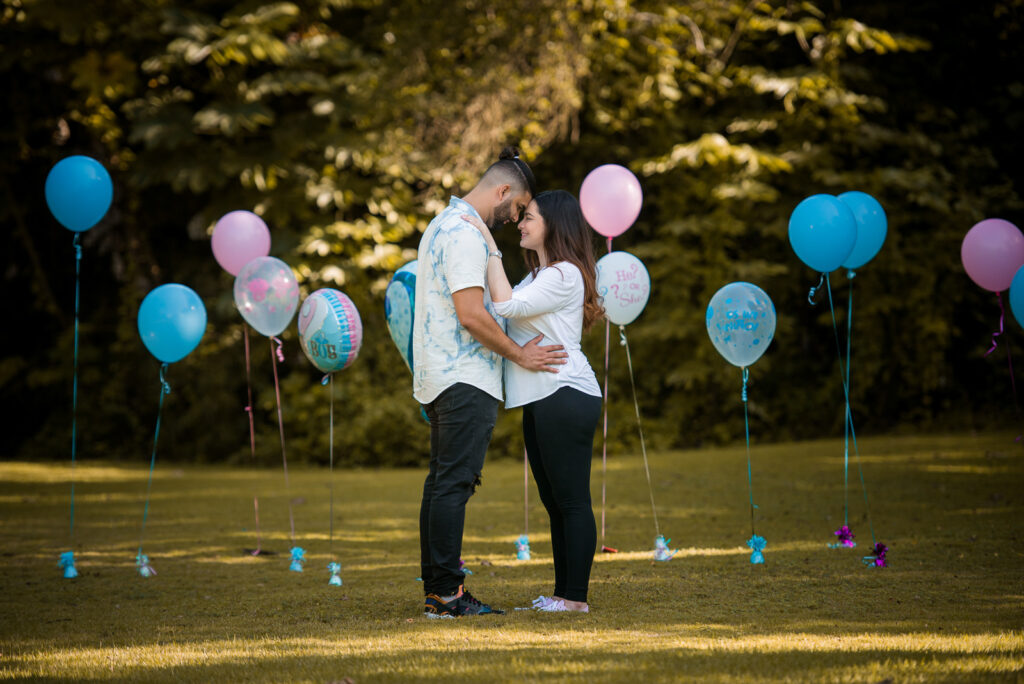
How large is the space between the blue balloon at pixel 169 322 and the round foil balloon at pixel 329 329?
1.11 metres

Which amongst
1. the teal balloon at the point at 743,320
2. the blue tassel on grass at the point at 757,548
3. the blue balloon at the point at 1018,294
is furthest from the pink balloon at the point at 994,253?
the blue tassel on grass at the point at 757,548

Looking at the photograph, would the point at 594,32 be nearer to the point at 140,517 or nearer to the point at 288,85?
the point at 288,85

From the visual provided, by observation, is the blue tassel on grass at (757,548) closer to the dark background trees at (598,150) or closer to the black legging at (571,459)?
the black legging at (571,459)

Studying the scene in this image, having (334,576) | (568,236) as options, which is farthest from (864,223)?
(334,576)

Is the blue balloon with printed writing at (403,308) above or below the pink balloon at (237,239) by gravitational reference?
below

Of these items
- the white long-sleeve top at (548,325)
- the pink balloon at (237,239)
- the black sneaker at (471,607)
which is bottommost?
the black sneaker at (471,607)

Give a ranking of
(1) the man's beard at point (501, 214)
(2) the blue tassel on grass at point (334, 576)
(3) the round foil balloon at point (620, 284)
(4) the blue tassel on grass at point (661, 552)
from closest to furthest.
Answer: (1) the man's beard at point (501, 214), (2) the blue tassel on grass at point (334, 576), (4) the blue tassel on grass at point (661, 552), (3) the round foil balloon at point (620, 284)

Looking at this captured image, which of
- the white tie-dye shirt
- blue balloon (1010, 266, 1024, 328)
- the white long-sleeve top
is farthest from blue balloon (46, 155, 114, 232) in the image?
blue balloon (1010, 266, 1024, 328)

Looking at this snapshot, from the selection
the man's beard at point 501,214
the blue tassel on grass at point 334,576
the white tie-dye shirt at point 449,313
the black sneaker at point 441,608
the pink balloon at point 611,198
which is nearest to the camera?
the white tie-dye shirt at point 449,313

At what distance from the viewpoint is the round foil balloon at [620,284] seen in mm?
5691

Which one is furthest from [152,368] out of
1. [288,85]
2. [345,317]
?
[345,317]

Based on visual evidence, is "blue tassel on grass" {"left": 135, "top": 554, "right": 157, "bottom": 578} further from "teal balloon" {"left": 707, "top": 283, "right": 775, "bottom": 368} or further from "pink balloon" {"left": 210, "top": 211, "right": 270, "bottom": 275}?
"teal balloon" {"left": 707, "top": 283, "right": 775, "bottom": 368}

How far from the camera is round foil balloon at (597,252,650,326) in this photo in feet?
18.7

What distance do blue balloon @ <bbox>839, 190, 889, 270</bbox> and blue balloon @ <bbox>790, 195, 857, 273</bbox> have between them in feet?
1.46
